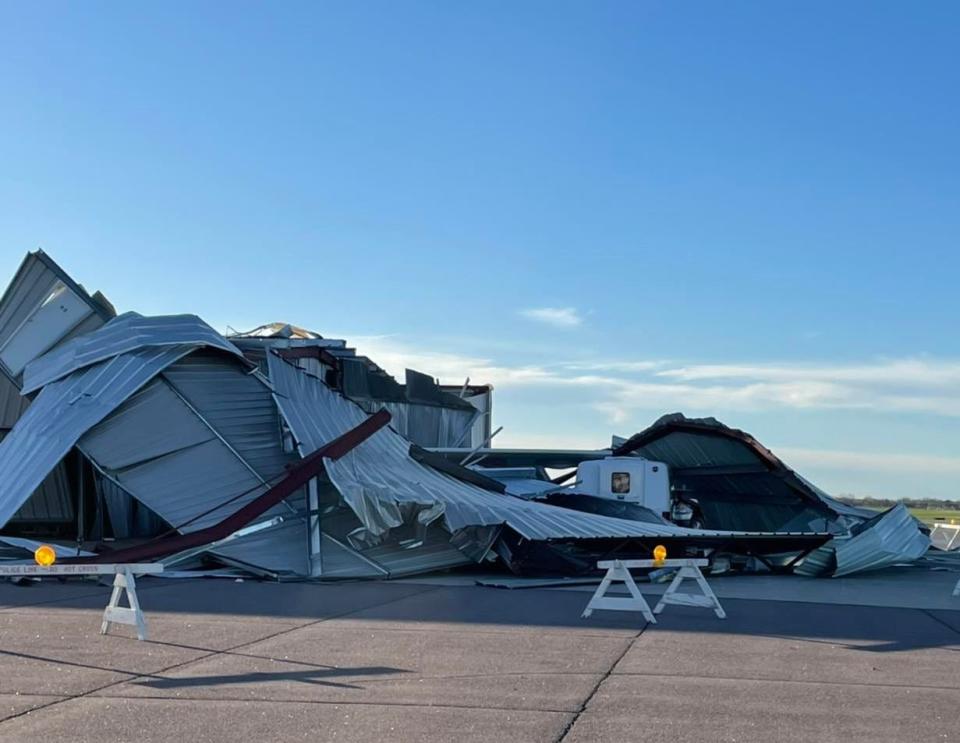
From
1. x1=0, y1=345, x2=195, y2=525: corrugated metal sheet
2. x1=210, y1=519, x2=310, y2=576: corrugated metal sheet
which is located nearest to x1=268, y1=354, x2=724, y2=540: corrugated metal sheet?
x1=210, y1=519, x2=310, y2=576: corrugated metal sheet

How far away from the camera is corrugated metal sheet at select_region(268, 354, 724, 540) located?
66.6 feet

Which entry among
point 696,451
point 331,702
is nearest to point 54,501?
point 696,451

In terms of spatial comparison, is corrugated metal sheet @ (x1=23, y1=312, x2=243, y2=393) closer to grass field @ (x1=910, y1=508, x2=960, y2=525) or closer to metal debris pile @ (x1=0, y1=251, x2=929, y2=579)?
metal debris pile @ (x1=0, y1=251, x2=929, y2=579)

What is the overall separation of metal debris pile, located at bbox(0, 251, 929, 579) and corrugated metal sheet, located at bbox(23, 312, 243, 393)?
0.14 feet

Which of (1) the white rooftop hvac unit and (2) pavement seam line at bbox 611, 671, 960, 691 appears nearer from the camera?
(2) pavement seam line at bbox 611, 671, 960, 691

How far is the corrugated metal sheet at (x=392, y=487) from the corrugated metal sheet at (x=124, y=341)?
62.4 inches

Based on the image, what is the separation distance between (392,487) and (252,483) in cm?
270

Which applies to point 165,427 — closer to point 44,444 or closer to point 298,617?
point 44,444

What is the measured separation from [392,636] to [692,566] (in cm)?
431

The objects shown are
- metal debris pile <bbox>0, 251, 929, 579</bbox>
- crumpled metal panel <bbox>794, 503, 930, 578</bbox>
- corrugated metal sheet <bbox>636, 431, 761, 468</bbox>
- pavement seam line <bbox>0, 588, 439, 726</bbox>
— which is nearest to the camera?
pavement seam line <bbox>0, 588, 439, 726</bbox>

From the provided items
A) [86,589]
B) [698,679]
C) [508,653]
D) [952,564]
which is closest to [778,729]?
[698,679]

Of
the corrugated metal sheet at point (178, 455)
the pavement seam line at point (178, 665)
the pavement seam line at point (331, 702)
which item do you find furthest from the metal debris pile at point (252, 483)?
the pavement seam line at point (331, 702)

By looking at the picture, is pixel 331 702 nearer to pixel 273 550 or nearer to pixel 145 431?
pixel 273 550

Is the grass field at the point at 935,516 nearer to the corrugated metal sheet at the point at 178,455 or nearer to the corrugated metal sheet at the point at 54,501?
the corrugated metal sheet at the point at 54,501
